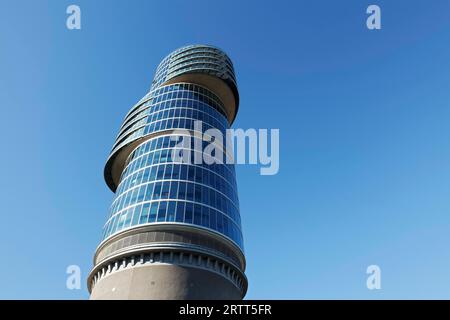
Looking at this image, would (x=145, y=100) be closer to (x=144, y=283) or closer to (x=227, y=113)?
(x=227, y=113)

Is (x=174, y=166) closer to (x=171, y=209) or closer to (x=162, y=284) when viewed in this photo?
(x=171, y=209)

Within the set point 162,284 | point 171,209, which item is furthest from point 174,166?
point 162,284

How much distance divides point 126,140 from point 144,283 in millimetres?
33196

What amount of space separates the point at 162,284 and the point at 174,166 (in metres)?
20.2

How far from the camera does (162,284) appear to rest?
47.9 metres

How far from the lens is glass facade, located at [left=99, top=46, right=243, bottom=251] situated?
56406mm

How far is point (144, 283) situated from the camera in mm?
48000

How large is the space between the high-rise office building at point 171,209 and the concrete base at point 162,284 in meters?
0.12

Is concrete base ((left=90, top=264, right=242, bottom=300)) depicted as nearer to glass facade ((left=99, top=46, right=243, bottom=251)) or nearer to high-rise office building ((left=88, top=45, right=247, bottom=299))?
high-rise office building ((left=88, top=45, right=247, bottom=299))

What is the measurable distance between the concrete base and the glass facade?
6.70 meters

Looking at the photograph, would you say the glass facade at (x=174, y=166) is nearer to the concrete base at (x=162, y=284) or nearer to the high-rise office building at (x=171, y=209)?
the high-rise office building at (x=171, y=209)

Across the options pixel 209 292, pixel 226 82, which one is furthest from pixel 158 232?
pixel 226 82
